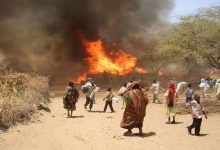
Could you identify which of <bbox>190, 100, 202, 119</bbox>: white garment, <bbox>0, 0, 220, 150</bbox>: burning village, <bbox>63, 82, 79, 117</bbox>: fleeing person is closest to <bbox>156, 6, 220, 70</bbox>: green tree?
<bbox>0, 0, 220, 150</bbox>: burning village

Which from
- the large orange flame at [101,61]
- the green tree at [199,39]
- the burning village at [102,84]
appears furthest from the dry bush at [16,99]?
the large orange flame at [101,61]

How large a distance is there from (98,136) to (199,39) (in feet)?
39.0

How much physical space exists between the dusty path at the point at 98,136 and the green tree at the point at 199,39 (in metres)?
5.92

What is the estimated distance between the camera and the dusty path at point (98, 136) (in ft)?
39.6

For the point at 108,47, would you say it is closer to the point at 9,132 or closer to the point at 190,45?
the point at 190,45

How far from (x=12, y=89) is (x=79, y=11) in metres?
25.4

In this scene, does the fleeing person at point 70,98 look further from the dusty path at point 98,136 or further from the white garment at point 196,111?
the white garment at point 196,111

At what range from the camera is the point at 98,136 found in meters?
13.9

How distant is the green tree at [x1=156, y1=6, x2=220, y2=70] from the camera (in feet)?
77.0

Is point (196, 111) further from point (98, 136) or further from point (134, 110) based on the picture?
point (98, 136)

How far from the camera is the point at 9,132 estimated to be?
1338cm

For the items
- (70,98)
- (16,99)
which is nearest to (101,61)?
(70,98)

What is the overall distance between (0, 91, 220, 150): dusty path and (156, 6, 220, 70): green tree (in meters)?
5.92

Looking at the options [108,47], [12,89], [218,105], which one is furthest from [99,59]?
[12,89]
